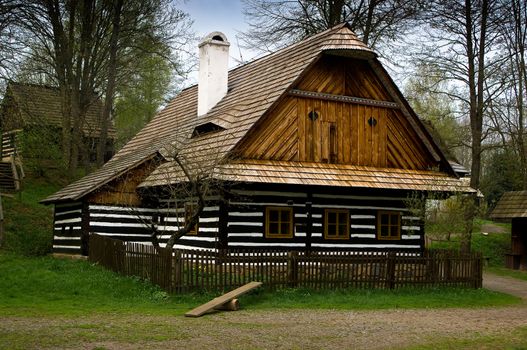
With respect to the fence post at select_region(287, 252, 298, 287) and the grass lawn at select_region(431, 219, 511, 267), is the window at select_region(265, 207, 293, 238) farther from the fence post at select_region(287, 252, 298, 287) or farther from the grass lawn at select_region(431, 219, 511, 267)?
→ the grass lawn at select_region(431, 219, 511, 267)

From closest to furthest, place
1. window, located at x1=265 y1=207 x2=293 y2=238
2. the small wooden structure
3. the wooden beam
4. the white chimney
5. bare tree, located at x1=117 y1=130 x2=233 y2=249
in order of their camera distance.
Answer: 1. bare tree, located at x1=117 y1=130 x2=233 y2=249
2. window, located at x1=265 y1=207 x2=293 y2=238
3. the wooden beam
4. the white chimney
5. the small wooden structure

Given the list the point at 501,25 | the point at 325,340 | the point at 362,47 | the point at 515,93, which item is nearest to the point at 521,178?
the point at 515,93

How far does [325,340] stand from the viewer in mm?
11156

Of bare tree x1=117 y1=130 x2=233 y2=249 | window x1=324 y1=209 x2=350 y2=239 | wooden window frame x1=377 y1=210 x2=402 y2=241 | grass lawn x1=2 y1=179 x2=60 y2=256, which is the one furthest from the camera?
grass lawn x1=2 y1=179 x2=60 y2=256

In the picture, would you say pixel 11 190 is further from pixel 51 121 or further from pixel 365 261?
pixel 365 261

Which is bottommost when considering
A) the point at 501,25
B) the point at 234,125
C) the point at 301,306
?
the point at 301,306

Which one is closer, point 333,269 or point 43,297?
point 43,297

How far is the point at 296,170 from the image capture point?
1933 cm

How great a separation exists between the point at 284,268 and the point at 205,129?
723cm

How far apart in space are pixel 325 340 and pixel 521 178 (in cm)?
2796

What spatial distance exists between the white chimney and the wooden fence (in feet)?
23.8

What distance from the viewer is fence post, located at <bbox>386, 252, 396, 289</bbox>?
17844 millimetres

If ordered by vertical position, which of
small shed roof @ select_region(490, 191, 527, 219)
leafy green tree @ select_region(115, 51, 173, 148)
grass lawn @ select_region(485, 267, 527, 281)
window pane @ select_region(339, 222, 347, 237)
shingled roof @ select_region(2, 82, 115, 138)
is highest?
A: leafy green tree @ select_region(115, 51, 173, 148)

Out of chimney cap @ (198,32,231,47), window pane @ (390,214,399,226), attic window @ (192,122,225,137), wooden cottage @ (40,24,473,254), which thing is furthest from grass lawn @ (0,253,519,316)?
chimney cap @ (198,32,231,47)
